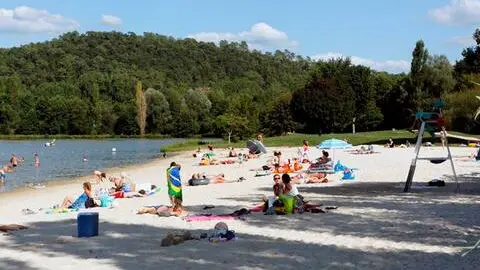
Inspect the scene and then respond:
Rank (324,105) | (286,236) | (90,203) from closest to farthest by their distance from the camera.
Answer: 1. (286,236)
2. (90,203)
3. (324,105)

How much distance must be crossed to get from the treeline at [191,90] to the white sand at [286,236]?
1079 inches

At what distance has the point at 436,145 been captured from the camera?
44.4 meters

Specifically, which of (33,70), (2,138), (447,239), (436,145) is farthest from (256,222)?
(33,70)

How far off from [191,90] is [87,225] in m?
111

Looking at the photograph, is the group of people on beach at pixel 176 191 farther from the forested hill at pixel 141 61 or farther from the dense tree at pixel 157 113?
the forested hill at pixel 141 61

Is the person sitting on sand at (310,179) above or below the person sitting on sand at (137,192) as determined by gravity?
above

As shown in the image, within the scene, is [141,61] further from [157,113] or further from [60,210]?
[60,210]

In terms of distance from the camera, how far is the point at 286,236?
11.1 metres

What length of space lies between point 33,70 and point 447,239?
138m

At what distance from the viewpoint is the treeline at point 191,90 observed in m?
70.2

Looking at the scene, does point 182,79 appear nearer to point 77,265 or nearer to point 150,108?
point 150,108

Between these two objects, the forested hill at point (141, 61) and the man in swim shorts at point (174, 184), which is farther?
the forested hill at point (141, 61)

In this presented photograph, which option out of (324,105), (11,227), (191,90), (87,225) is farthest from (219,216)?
(191,90)

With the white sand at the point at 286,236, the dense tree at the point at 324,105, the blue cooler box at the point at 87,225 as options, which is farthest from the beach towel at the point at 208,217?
the dense tree at the point at 324,105
